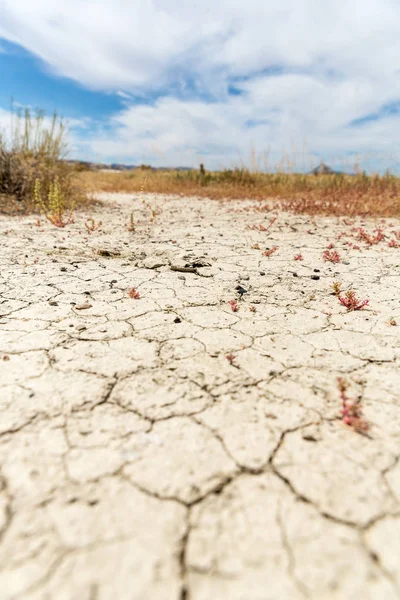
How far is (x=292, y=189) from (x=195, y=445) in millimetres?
8360

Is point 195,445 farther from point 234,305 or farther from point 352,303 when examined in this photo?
point 352,303

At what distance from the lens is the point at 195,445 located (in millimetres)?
1139

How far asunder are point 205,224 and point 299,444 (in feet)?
13.3

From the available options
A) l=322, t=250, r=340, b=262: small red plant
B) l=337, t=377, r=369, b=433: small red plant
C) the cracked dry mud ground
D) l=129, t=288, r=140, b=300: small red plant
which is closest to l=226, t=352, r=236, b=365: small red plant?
the cracked dry mud ground

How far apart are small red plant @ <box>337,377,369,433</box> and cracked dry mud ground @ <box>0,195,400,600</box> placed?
0.10ft

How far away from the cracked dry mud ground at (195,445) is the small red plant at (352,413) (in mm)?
30

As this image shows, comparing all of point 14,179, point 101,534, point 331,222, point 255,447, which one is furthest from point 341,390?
point 14,179

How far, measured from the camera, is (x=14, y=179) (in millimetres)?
6023

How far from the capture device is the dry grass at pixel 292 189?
5.94 metres

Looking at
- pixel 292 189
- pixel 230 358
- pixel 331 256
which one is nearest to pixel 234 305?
pixel 230 358

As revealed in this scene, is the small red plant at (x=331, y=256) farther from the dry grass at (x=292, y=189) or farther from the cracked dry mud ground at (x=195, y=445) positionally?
the dry grass at (x=292, y=189)

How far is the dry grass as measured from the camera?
594 cm

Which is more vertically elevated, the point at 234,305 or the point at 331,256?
the point at 331,256

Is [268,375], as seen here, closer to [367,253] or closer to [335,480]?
[335,480]
